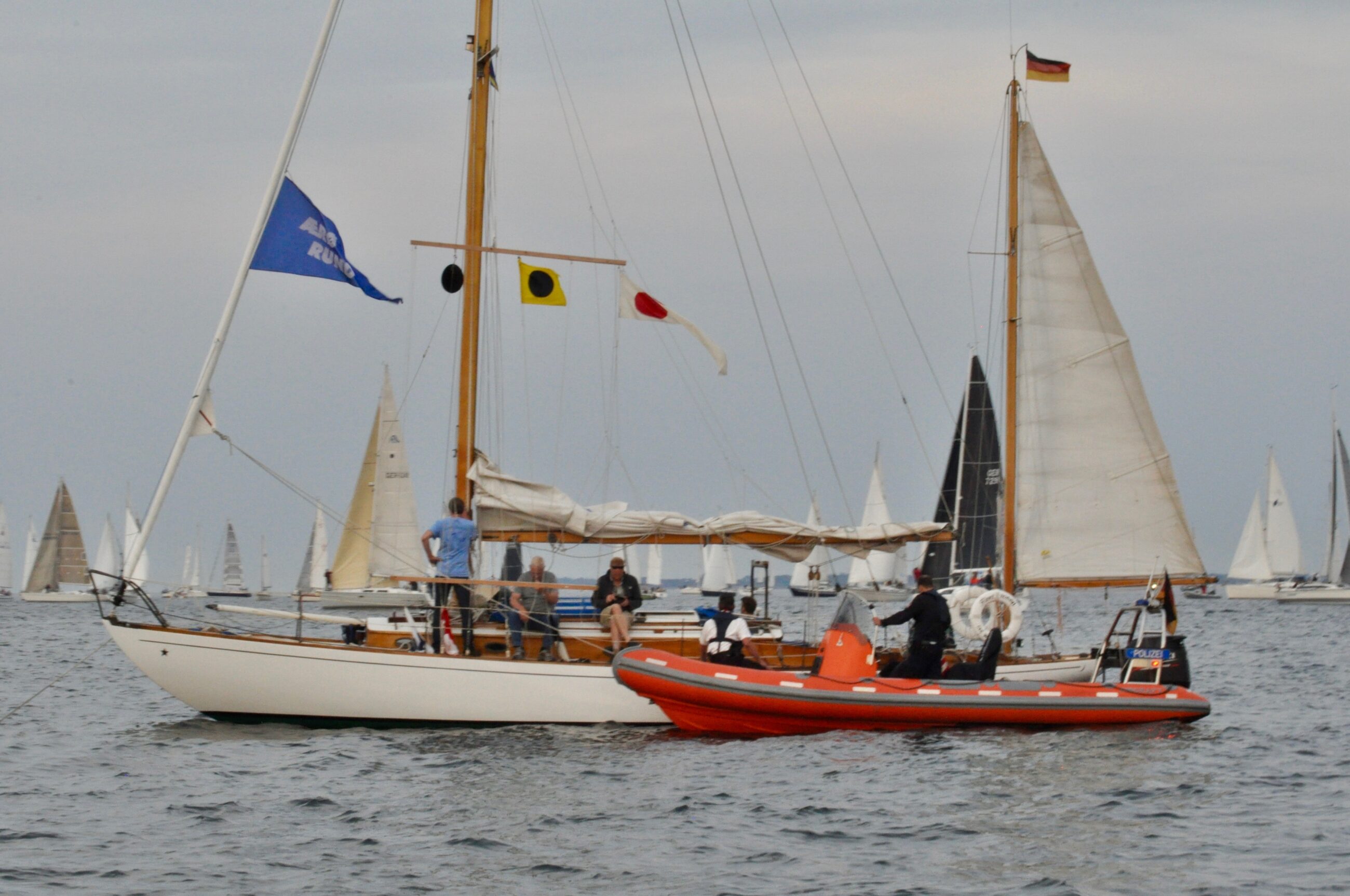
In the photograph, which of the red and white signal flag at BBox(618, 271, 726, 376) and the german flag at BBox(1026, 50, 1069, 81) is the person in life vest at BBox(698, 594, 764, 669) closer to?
the red and white signal flag at BBox(618, 271, 726, 376)

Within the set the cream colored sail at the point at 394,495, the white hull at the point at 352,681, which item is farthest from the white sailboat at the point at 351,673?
the cream colored sail at the point at 394,495

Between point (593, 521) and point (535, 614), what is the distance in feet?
4.37

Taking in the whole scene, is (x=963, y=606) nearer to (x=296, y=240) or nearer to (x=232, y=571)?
(x=296, y=240)

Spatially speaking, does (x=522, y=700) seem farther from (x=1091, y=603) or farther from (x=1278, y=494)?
(x=1091, y=603)

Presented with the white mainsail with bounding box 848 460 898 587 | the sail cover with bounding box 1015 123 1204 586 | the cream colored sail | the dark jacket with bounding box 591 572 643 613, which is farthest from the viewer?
the white mainsail with bounding box 848 460 898 587

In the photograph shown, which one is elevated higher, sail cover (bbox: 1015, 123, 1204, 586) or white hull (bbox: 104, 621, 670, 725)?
sail cover (bbox: 1015, 123, 1204, 586)

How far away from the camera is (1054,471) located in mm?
22859

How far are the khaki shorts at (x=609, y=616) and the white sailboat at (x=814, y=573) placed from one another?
7.13 feet

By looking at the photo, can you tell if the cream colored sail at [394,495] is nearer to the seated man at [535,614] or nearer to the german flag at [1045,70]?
the german flag at [1045,70]

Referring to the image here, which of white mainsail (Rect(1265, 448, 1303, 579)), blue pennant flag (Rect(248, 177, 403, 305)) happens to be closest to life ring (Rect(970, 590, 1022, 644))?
blue pennant flag (Rect(248, 177, 403, 305))

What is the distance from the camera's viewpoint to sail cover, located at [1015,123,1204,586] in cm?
2247

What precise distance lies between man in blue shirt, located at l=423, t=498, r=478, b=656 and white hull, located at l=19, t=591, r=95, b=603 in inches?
2810

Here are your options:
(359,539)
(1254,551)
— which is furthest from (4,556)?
(1254,551)

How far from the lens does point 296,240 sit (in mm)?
17297
